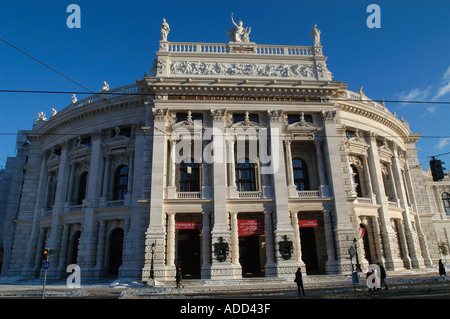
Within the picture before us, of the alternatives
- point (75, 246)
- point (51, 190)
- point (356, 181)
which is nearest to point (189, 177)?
point (75, 246)

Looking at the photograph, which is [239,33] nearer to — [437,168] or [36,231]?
[437,168]

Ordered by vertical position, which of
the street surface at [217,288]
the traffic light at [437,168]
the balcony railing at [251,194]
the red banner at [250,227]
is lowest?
the street surface at [217,288]

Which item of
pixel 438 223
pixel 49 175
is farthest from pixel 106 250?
pixel 438 223

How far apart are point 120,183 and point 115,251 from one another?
638 centimetres

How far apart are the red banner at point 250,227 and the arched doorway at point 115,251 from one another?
11277mm

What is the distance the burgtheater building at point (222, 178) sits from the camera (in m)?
24.7

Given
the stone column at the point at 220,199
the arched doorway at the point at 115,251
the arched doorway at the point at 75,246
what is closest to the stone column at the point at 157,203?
the stone column at the point at 220,199

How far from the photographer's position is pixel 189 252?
85.9 feet

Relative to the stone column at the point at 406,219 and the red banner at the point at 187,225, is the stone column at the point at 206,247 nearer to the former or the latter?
the red banner at the point at 187,225

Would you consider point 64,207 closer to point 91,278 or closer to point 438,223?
point 91,278

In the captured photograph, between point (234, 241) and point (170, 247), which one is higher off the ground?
point (234, 241)

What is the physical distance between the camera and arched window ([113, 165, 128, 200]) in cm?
2970

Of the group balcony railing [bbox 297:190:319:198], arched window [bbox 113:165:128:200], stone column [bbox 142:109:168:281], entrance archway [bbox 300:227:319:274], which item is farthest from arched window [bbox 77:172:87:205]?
entrance archway [bbox 300:227:319:274]
